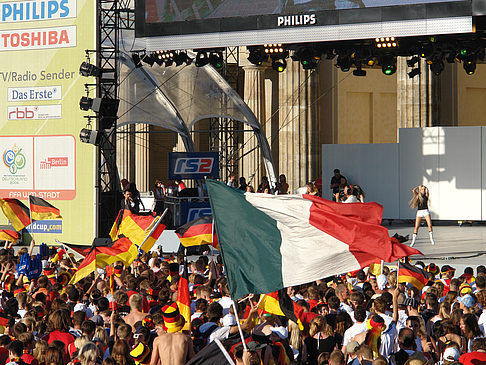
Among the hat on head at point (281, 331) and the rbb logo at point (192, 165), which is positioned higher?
the rbb logo at point (192, 165)

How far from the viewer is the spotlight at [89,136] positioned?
893 inches

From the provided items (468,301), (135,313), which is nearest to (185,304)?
(135,313)

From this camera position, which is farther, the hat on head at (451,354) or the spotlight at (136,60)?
the spotlight at (136,60)

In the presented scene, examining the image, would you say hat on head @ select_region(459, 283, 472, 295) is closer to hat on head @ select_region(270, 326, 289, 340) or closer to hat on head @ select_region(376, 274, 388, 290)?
hat on head @ select_region(376, 274, 388, 290)

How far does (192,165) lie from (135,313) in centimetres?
1479

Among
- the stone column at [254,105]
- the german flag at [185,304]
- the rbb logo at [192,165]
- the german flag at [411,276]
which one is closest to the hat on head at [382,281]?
the german flag at [411,276]

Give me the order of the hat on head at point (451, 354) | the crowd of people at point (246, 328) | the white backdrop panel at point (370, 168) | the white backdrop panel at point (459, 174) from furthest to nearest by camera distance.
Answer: the white backdrop panel at point (370, 168) < the white backdrop panel at point (459, 174) < the crowd of people at point (246, 328) < the hat on head at point (451, 354)

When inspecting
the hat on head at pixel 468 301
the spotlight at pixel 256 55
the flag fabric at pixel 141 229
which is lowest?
the hat on head at pixel 468 301

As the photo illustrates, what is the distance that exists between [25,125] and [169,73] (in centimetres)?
622

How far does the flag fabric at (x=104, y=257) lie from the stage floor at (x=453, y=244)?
759cm

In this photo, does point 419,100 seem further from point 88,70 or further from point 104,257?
point 104,257

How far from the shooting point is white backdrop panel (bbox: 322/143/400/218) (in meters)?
30.1

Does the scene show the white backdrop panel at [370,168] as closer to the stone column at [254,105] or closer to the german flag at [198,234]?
the stone column at [254,105]

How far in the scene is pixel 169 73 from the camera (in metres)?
29.4
